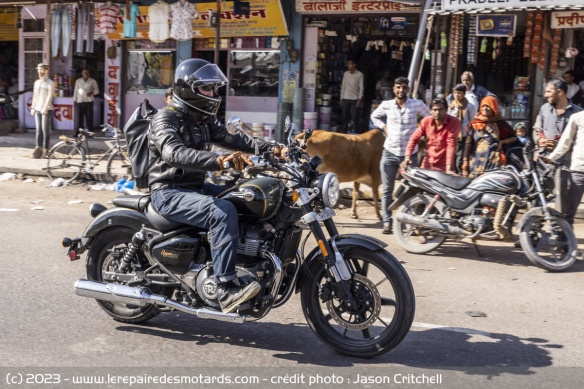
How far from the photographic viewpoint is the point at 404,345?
5094 mm

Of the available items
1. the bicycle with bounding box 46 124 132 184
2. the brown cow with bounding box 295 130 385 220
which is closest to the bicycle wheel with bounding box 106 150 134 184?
the bicycle with bounding box 46 124 132 184

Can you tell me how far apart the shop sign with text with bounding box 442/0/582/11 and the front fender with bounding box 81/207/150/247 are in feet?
26.6

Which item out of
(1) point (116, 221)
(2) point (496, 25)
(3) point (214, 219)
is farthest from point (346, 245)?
(2) point (496, 25)

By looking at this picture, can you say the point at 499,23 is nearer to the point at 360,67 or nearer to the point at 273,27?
the point at 360,67

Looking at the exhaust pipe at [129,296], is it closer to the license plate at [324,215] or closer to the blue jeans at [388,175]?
the license plate at [324,215]

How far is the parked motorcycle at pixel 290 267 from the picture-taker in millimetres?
4625

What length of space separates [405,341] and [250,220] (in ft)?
4.70

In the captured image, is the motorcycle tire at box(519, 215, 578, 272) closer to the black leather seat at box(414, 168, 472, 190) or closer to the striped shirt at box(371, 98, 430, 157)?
the black leather seat at box(414, 168, 472, 190)

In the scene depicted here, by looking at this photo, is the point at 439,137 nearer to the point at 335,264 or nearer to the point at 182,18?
the point at 335,264

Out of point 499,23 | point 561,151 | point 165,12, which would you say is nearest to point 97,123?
point 165,12

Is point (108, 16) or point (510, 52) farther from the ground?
point (108, 16)

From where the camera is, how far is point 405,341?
5.19 meters

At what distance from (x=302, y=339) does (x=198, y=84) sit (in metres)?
1.92

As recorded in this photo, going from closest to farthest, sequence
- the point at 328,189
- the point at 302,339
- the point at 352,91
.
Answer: the point at 328,189 → the point at 302,339 → the point at 352,91
